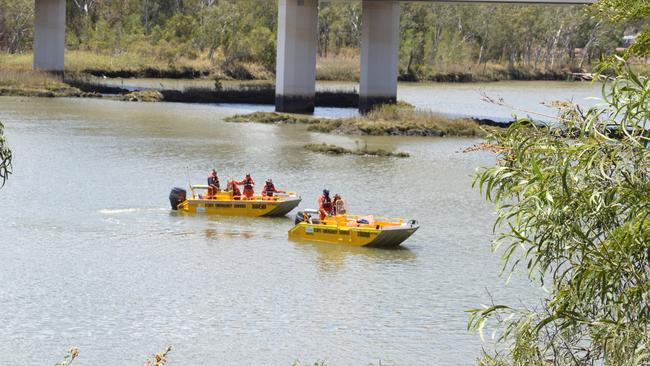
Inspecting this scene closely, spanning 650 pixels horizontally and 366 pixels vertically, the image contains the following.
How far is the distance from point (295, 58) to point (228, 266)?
37698 millimetres

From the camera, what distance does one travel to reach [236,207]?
107 ft

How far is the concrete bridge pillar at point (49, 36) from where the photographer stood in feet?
243

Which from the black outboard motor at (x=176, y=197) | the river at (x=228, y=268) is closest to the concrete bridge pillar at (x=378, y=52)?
the river at (x=228, y=268)

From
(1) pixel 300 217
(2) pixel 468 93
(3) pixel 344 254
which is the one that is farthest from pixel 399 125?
(2) pixel 468 93

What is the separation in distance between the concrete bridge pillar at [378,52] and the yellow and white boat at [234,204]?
31.4 m

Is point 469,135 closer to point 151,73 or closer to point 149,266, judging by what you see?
point 149,266

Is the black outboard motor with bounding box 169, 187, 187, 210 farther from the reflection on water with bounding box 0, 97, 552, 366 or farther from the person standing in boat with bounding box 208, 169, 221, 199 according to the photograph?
the person standing in boat with bounding box 208, 169, 221, 199

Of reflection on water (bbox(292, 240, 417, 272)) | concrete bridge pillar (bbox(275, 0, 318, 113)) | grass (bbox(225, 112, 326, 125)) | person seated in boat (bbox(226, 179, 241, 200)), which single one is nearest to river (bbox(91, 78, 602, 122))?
concrete bridge pillar (bbox(275, 0, 318, 113))

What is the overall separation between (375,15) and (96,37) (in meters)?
39.1

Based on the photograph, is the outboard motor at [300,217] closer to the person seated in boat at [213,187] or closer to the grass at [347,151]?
the person seated in boat at [213,187]

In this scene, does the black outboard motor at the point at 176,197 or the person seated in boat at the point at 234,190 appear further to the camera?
the person seated in boat at the point at 234,190

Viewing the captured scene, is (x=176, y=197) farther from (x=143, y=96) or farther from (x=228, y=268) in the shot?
(x=143, y=96)

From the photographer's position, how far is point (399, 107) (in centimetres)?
6044

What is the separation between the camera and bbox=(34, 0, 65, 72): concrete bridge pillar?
7400 cm
